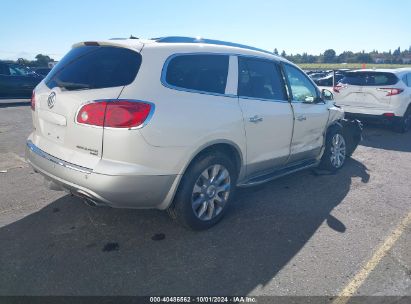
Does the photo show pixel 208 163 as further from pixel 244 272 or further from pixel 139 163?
pixel 244 272

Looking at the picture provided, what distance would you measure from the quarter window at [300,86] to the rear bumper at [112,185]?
239 cm

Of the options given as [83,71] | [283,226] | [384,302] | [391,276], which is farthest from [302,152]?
[83,71]

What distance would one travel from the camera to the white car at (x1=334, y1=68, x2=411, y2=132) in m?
8.59

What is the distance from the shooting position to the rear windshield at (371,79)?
8734mm

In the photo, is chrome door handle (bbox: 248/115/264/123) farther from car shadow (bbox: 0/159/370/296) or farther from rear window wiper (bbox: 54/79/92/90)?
rear window wiper (bbox: 54/79/92/90)

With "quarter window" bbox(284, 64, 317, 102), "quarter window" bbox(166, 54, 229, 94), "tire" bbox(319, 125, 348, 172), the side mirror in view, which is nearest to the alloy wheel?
"quarter window" bbox(166, 54, 229, 94)

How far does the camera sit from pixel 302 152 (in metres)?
4.84

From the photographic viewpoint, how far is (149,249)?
126 inches

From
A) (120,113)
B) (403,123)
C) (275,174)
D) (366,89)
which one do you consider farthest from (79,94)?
(403,123)

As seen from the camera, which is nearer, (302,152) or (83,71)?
(83,71)

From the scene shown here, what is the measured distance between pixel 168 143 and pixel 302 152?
8.27 feet

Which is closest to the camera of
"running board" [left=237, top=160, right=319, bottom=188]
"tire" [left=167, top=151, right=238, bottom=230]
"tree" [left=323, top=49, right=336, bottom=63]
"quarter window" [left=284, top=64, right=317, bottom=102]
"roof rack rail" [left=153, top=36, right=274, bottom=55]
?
"tire" [left=167, top=151, right=238, bottom=230]

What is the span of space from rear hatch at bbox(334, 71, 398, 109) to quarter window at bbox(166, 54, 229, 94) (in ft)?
21.2

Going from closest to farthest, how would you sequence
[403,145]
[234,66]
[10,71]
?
[234,66] < [403,145] < [10,71]
